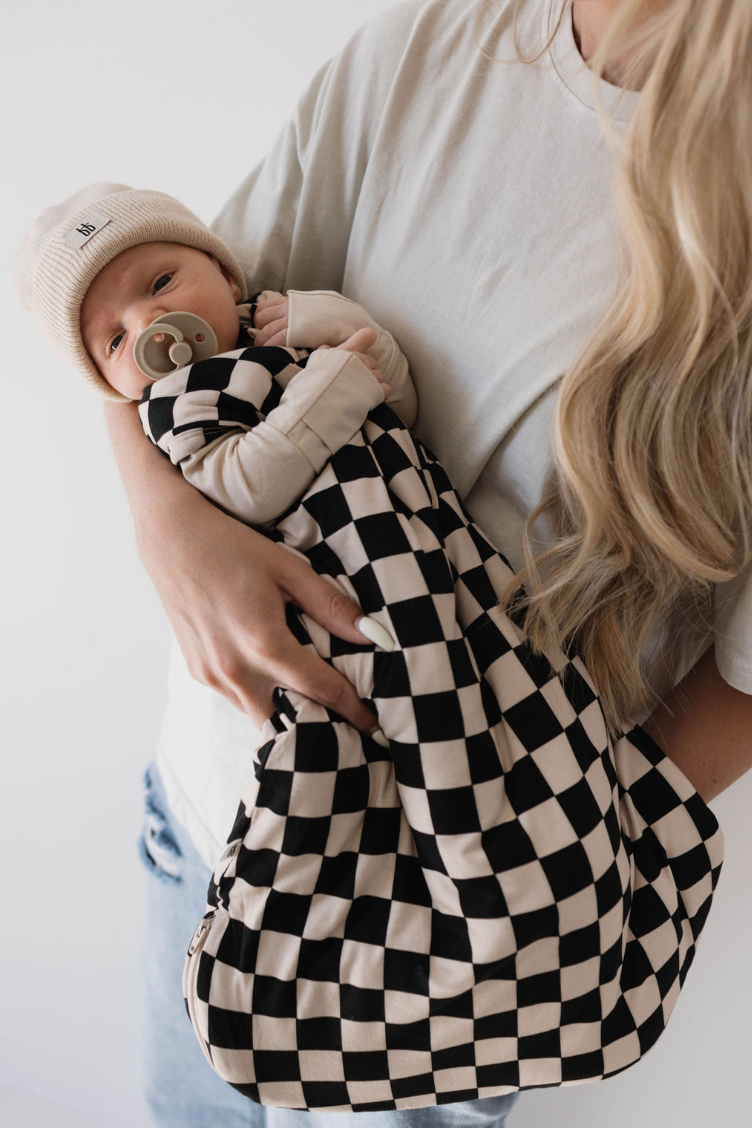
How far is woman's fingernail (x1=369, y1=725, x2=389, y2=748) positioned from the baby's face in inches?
17.9

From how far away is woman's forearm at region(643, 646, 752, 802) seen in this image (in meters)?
0.76

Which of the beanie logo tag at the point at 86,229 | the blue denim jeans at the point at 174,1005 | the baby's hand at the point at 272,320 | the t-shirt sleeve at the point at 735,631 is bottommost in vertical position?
the blue denim jeans at the point at 174,1005

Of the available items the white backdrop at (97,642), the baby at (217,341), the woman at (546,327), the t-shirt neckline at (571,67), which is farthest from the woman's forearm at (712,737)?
the t-shirt neckline at (571,67)

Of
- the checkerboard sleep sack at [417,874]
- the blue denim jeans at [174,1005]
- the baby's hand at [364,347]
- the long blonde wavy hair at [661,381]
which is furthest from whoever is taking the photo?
the blue denim jeans at [174,1005]

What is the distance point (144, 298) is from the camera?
2.66 ft

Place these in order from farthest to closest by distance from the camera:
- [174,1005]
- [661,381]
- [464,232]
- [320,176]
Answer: [174,1005] → [320,176] → [464,232] → [661,381]

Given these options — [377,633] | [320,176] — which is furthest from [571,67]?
[377,633]

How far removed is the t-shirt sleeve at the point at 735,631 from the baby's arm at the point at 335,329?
1.24ft

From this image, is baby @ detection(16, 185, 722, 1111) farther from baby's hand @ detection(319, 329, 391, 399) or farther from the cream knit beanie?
the cream knit beanie

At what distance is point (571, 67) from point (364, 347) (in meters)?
0.30

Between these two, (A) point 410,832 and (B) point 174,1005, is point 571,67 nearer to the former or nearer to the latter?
(A) point 410,832

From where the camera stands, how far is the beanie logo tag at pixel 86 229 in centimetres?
78

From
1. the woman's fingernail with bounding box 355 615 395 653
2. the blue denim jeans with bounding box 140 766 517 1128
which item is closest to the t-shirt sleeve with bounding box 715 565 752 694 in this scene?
the woman's fingernail with bounding box 355 615 395 653

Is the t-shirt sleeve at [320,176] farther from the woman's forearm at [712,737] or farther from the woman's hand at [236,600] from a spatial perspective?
the woman's forearm at [712,737]
